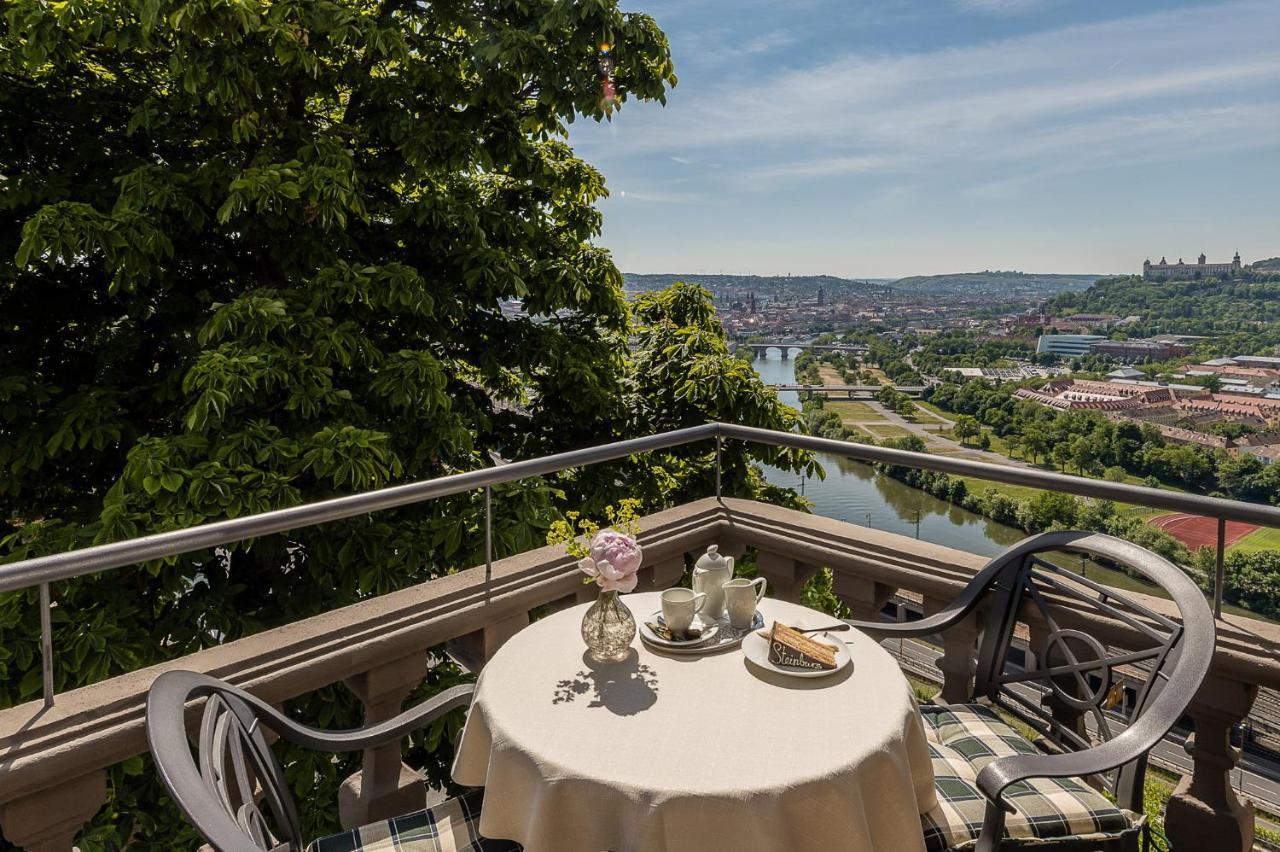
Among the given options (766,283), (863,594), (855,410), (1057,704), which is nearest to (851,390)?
(855,410)

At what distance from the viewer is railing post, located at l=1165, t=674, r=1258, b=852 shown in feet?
5.34

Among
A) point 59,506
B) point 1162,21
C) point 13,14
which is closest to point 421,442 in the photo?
point 59,506

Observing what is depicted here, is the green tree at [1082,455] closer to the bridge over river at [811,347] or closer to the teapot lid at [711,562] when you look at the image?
the bridge over river at [811,347]

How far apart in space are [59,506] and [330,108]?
11.4 feet

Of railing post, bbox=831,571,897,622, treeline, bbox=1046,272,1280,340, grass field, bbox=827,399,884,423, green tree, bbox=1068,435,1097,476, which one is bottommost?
grass field, bbox=827,399,884,423

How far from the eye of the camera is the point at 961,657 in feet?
6.70

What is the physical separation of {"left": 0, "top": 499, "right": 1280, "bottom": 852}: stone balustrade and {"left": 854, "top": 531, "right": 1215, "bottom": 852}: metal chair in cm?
11

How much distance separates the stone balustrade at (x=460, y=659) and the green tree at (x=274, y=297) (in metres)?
1.74

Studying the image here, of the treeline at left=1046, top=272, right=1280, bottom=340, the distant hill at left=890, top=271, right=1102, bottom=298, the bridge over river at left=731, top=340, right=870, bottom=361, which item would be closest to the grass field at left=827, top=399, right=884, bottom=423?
the bridge over river at left=731, top=340, right=870, bottom=361

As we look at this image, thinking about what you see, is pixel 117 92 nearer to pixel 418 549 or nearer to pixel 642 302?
pixel 418 549

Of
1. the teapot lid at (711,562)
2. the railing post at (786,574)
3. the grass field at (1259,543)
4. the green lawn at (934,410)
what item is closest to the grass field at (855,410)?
the green lawn at (934,410)

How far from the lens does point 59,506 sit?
465 cm

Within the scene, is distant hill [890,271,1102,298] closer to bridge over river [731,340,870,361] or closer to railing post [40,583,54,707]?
bridge over river [731,340,870,361]

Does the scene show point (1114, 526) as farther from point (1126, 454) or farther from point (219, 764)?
point (1126, 454)
